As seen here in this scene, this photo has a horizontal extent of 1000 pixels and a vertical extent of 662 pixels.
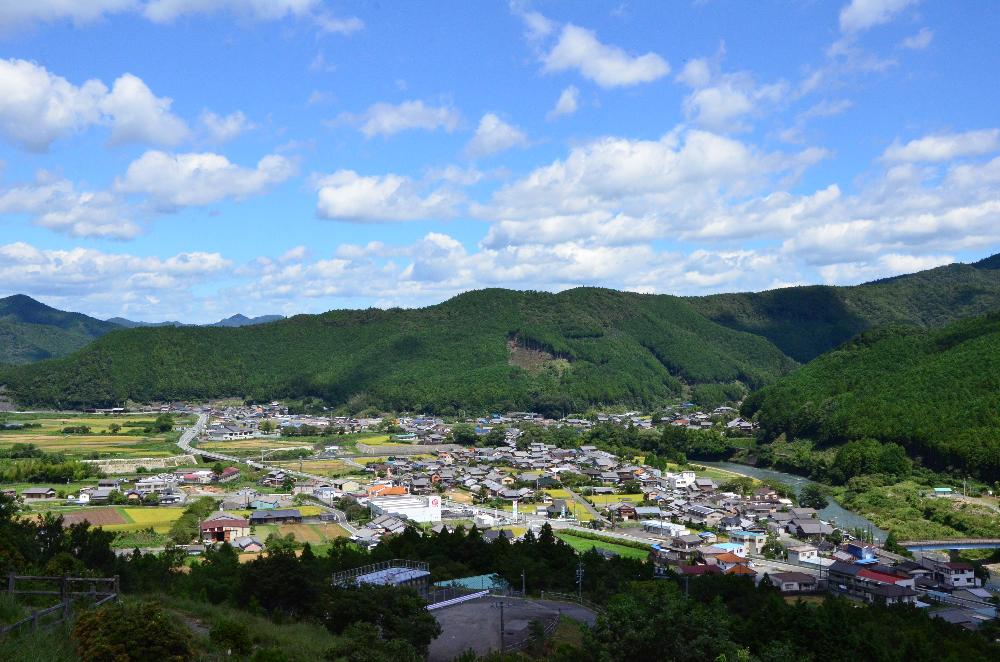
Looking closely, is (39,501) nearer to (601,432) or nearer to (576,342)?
(601,432)

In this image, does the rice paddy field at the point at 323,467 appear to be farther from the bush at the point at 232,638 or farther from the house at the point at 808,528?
the bush at the point at 232,638

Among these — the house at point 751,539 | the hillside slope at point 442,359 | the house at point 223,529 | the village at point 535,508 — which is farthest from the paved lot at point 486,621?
the hillside slope at point 442,359

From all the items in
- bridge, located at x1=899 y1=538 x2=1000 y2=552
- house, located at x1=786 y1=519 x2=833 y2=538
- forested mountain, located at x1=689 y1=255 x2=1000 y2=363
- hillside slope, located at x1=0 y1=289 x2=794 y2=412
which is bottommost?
bridge, located at x1=899 y1=538 x2=1000 y2=552

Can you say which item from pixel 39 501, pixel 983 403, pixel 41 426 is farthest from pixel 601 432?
pixel 41 426

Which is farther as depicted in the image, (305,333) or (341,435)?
(305,333)

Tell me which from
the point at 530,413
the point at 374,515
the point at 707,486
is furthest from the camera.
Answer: the point at 530,413

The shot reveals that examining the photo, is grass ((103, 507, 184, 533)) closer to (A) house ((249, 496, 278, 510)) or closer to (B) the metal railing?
(A) house ((249, 496, 278, 510))

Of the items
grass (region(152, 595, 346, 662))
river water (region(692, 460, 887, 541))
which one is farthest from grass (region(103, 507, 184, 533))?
river water (region(692, 460, 887, 541))

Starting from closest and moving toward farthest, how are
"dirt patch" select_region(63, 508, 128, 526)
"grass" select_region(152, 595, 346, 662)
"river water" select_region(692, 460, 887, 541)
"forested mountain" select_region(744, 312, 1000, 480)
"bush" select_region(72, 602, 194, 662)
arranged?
"bush" select_region(72, 602, 194, 662), "grass" select_region(152, 595, 346, 662), "dirt patch" select_region(63, 508, 128, 526), "river water" select_region(692, 460, 887, 541), "forested mountain" select_region(744, 312, 1000, 480)
